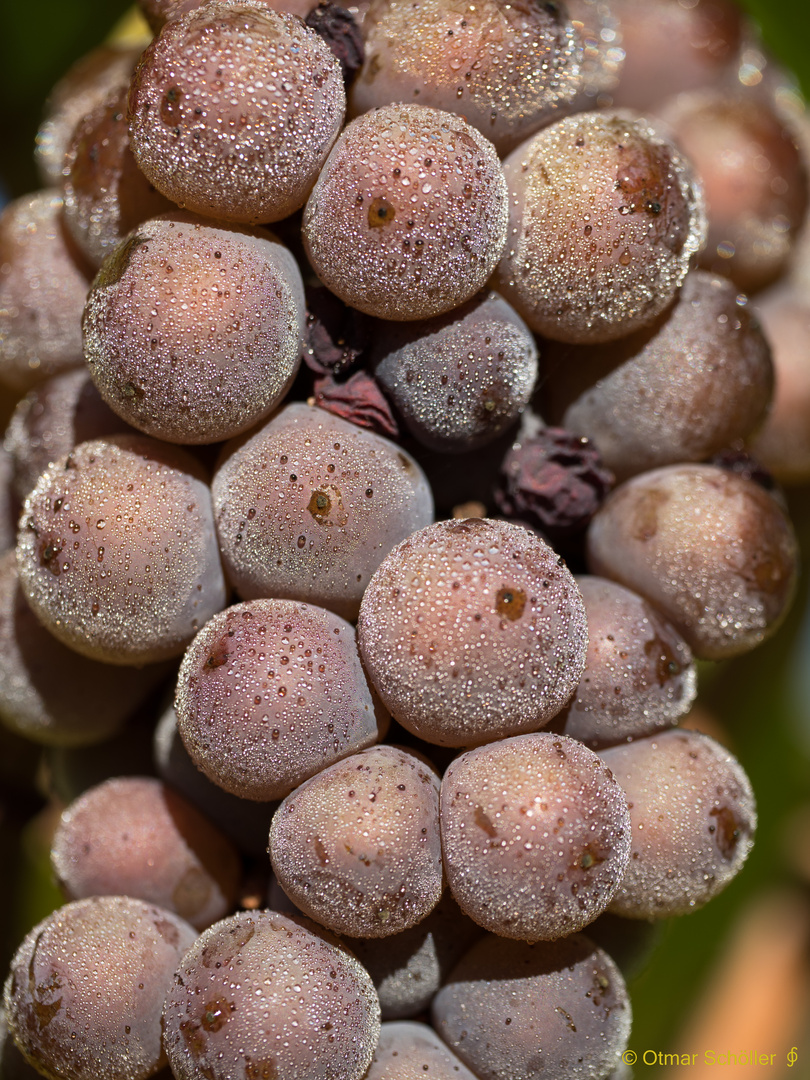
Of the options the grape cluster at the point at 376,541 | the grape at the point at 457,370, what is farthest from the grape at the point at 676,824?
the grape at the point at 457,370

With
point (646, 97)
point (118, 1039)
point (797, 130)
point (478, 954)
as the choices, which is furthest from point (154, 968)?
point (797, 130)

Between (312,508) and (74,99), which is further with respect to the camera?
(74,99)

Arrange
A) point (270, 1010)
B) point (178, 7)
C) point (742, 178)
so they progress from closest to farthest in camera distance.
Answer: point (270, 1010) < point (178, 7) < point (742, 178)

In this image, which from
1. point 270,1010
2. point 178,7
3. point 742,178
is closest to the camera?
point 270,1010

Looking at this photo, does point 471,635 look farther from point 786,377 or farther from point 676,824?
point 786,377

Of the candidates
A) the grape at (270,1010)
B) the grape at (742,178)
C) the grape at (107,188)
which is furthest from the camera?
the grape at (742,178)

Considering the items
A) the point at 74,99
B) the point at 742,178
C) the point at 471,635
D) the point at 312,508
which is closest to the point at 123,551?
the point at 312,508

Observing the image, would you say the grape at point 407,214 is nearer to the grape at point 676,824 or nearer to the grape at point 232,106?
the grape at point 232,106
